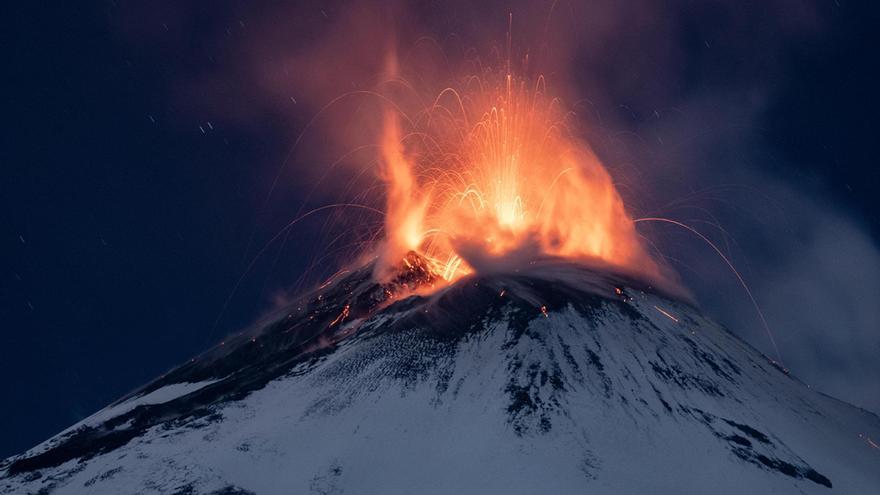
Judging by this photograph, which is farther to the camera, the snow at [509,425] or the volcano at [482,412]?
the volcano at [482,412]

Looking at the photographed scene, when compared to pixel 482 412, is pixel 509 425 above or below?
below

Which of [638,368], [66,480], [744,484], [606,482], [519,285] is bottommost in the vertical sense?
[66,480]

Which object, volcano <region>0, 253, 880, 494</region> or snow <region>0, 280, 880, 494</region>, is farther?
volcano <region>0, 253, 880, 494</region>

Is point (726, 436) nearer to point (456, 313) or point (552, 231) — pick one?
point (456, 313)

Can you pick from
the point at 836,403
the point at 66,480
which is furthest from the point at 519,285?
the point at 66,480

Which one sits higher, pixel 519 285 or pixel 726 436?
pixel 519 285

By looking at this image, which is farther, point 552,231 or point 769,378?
point 552,231

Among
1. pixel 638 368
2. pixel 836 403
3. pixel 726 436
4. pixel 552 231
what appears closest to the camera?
pixel 726 436

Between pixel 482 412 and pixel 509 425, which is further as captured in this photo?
pixel 482 412
